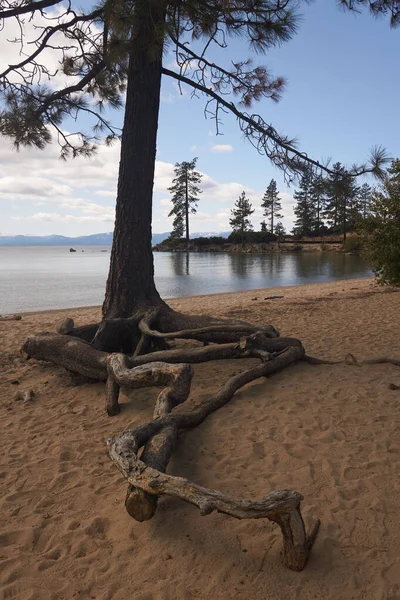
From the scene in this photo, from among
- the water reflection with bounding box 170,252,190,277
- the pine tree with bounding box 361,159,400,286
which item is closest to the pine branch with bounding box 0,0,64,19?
the pine tree with bounding box 361,159,400,286

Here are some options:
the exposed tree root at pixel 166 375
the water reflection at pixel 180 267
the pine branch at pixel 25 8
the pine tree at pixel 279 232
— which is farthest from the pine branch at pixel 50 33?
the pine tree at pixel 279 232

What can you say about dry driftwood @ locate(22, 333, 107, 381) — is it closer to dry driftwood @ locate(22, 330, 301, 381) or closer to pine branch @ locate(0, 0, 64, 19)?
dry driftwood @ locate(22, 330, 301, 381)

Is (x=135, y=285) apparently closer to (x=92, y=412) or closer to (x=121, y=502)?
(x=92, y=412)

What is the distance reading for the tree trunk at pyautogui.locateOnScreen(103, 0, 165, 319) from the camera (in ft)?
20.9

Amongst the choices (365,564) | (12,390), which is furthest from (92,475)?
(12,390)

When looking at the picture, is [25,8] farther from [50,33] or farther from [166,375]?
[166,375]

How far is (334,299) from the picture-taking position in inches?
555

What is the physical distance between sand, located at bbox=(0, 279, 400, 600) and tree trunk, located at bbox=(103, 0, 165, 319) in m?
1.74

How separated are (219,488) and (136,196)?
467cm

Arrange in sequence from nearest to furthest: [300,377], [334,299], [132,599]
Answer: [132,599]
[300,377]
[334,299]

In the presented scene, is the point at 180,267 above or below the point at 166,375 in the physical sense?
above

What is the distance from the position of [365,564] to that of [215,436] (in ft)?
5.70

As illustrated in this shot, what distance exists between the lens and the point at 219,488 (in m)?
3.09

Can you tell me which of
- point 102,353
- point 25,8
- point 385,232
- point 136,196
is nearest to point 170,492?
point 102,353
